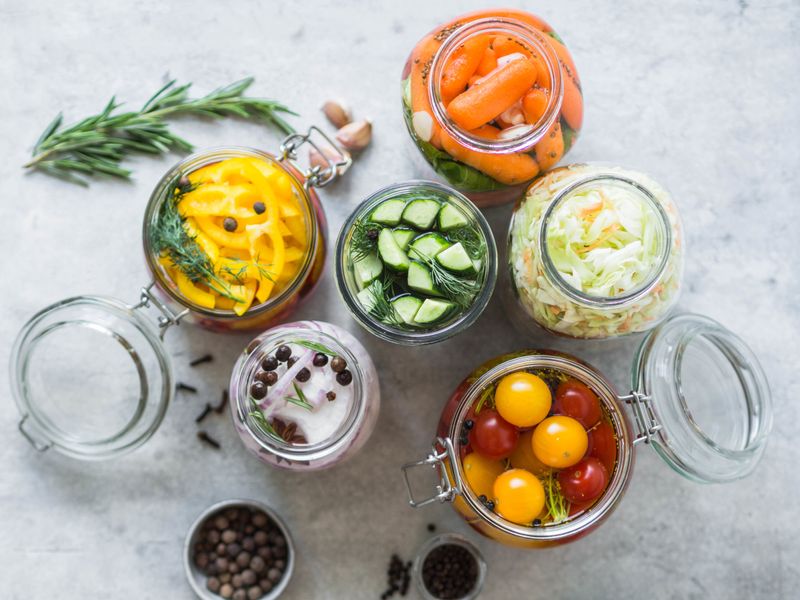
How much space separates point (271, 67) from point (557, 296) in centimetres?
91

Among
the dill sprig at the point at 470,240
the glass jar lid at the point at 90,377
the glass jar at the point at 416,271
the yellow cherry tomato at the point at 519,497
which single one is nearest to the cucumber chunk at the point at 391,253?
the glass jar at the point at 416,271

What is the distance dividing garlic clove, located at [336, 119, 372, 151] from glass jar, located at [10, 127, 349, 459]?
0.06 meters

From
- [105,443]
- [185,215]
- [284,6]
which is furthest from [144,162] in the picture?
[105,443]

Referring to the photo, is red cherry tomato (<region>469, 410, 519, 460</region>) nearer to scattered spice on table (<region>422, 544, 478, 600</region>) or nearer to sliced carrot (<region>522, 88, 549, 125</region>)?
scattered spice on table (<region>422, 544, 478, 600</region>)

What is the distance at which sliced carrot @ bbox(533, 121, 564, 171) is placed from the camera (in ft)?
4.44

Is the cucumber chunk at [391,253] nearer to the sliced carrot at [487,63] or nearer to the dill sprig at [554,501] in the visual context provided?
the sliced carrot at [487,63]

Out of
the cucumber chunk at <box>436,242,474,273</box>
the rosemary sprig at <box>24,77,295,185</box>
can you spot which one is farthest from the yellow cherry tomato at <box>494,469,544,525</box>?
the rosemary sprig at <box>24,77,295,185</box>

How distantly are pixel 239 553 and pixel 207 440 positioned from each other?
273mm

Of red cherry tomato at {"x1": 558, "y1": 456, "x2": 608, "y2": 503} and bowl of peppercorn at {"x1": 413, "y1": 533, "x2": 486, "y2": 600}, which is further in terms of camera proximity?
bowl of peppercorn at {"x1": 413, "y1": 533, "x2": 486, "y2": 600}

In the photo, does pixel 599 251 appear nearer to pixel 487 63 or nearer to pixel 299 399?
pixel 487 63

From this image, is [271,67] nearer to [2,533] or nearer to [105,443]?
[105,443]

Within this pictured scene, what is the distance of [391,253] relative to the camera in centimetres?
132

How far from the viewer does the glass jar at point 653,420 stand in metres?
1.34

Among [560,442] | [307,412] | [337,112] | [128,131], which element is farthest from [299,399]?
[128,131]
